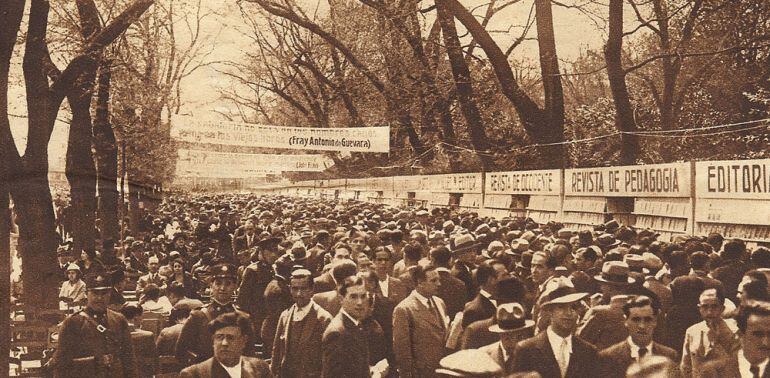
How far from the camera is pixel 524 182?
9.98 metres

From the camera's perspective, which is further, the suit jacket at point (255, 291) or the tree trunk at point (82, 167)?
the tree trunk at point (82, 167)

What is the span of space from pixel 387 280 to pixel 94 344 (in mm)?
1954

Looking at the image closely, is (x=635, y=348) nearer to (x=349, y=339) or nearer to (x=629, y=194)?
(x=349, y=339)

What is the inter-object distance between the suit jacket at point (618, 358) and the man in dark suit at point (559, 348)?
84mm

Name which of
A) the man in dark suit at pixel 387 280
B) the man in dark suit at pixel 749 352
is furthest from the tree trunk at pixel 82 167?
the man in dark suit at pixel 749 352

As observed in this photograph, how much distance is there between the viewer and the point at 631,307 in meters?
4.54

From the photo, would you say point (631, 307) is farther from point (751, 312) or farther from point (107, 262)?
point (107, 262)

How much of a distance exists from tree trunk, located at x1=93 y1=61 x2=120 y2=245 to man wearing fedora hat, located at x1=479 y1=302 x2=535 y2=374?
22.4 ft

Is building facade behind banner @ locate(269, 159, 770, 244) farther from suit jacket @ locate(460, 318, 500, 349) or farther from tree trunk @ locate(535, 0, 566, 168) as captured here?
suit jacket @ locate(460, 318, 500, 349)

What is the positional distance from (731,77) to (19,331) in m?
8.16

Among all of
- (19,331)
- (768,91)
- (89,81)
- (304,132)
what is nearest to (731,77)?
(768,91)

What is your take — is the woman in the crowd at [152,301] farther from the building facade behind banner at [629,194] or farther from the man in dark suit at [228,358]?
the building facade behind banner at [629,194]

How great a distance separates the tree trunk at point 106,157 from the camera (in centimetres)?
1024

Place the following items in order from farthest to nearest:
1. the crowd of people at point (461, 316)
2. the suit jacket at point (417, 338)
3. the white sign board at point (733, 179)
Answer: the white sign board at point (733, 179) < the suit jacket at point (417, 338) < the crowd of people at point (461, 316)
